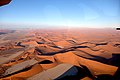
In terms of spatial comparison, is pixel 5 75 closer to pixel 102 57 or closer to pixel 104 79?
pixel 104 79

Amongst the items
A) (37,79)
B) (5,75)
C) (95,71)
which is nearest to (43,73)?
(37,79)

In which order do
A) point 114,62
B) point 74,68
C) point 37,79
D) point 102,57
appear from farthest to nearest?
point 102,57, point 114,62, point 74,68, point 37,79

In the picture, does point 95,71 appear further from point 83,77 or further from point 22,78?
point 22,78

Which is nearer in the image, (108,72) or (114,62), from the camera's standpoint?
(108,72)

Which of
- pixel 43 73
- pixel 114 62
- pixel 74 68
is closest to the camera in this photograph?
pixel 43 73

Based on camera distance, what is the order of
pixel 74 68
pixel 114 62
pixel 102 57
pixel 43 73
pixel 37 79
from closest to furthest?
1. pixel 37 79
2. pixel 43 73
3. pixel 74 68
4. pixel 114 62
5. pixel 102 57

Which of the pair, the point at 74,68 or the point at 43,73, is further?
the point at 74,68

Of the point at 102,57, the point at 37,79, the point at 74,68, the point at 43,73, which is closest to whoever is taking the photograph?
the point at 37,79

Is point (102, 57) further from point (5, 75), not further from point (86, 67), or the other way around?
point (5, 75)

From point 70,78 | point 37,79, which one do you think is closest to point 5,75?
point 37,79
